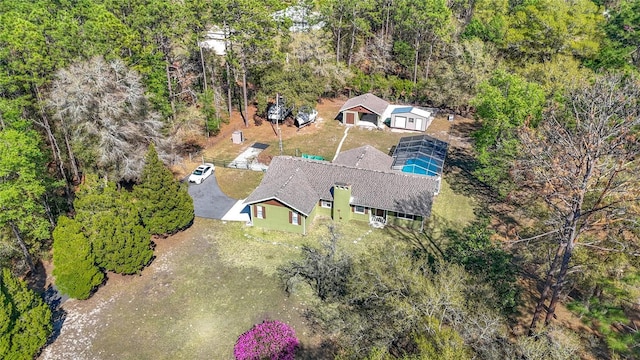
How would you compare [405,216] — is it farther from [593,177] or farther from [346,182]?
[593,177]

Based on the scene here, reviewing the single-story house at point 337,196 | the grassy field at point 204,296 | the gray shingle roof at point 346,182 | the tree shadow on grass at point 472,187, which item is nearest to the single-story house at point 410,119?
the tree shadow on grass at point 472,187

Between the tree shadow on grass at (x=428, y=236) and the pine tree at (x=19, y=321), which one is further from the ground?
the pine tree at (x=19, y=321)

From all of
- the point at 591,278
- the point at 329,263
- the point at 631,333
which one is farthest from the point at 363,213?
the point at 631,333

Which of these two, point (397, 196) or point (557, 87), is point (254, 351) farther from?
point (557, 87)

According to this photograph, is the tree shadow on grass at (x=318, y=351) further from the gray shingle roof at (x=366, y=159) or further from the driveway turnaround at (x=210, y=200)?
the gray shingle roof at (x=366, y=159)

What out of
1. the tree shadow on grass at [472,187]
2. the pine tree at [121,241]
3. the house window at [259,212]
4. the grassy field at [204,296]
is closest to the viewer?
the grassy field at [204,296]

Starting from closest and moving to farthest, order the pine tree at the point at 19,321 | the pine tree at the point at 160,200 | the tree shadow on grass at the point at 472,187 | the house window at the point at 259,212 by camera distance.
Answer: the pine tree at the point at 19,321
the pine tree at the point at 160,200
the house window at the point at 259,212
the tree shadow on grass at the point at 472,187
